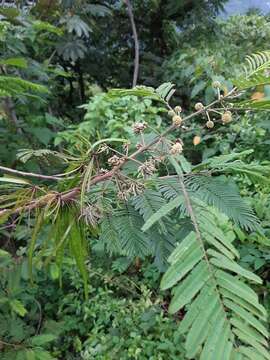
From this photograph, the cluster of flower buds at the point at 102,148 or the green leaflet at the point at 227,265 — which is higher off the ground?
the cluster of flower buds at the point at 102,148

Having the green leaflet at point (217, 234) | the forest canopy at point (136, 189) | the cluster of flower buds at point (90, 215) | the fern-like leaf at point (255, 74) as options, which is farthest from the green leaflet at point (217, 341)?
the fern-like leaf at point (255, 74)

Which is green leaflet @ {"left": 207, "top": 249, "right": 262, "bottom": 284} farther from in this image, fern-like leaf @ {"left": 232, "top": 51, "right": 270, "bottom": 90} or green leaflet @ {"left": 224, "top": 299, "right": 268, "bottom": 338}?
fern-like leaf @ {"left": 232, "top": 51, "right": 270, "bottom": 90}

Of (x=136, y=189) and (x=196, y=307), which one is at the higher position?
(x=136, y=189)

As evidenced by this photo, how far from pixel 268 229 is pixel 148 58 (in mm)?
2545

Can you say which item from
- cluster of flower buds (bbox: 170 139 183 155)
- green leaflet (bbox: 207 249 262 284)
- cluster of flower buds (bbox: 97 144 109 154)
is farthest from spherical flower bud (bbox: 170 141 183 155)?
green leaflet (bbox: 207 249 262 284)

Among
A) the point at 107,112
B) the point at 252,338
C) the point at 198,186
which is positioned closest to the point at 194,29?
the point at 107,112

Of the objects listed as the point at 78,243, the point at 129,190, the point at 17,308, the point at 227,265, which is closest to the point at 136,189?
the point at 129,190

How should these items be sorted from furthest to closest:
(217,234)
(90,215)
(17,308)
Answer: (17,308)
(90,215)
(217,234)

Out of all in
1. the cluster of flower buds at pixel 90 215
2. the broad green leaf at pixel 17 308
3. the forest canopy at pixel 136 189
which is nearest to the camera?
the forest canopy at pixel 136 189

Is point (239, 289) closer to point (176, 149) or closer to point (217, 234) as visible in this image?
point (217, 234)

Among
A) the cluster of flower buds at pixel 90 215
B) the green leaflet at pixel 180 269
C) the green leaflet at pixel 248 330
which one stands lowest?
the green leaflet at pixel 248 330

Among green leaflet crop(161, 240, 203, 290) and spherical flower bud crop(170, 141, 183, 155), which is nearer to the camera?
green leaflet crop(161, 240, 203, 290)

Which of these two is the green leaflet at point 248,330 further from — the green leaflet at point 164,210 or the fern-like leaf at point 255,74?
the fern-like leaf at point 255,74

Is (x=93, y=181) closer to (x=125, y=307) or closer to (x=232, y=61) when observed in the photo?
(x=125, y=307)
